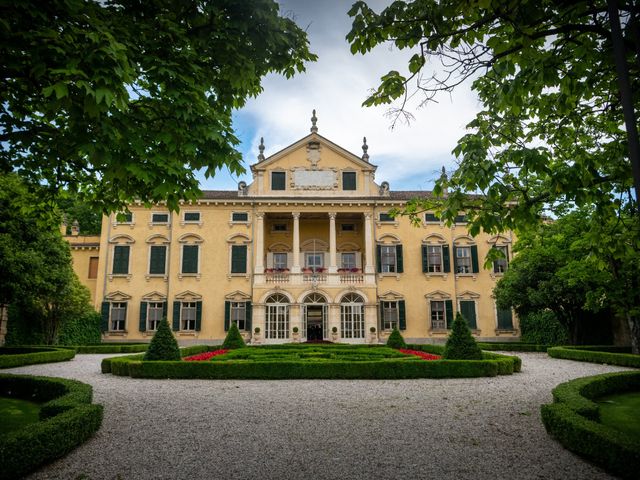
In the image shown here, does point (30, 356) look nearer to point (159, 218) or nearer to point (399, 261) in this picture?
point (159, 218)

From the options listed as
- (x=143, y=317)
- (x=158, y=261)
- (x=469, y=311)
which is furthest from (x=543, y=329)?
(x=143, y=317)

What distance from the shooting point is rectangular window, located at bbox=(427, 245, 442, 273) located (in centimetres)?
3030

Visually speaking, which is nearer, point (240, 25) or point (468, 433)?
point (240, 25)

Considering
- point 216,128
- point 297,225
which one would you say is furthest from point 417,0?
point 297,225

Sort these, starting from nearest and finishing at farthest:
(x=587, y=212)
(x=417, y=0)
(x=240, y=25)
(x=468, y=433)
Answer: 1. (x=417, y=0)
2. (x=240, y=25)
3. (x=468, y=433)
4. (x=587, y=212)

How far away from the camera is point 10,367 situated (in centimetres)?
1585

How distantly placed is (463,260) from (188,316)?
1904 centimetres

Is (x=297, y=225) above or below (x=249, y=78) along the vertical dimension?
above

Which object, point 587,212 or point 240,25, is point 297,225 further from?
point 240,25

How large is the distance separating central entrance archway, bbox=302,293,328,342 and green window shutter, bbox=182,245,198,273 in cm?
792

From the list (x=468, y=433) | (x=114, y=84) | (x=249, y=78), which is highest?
(x=249, y=78)

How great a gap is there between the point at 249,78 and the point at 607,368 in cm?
1569

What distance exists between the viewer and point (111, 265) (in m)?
29.6

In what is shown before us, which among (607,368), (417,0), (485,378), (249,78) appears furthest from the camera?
(607,368)
